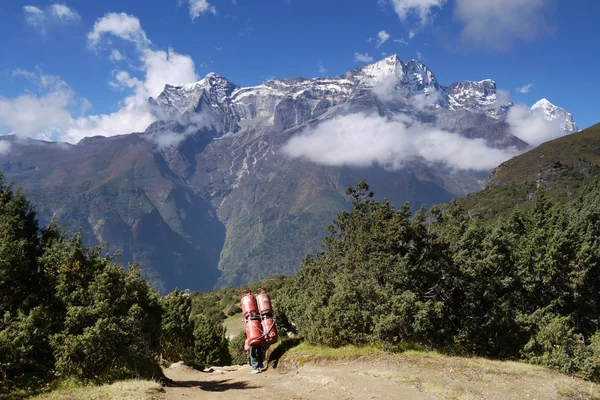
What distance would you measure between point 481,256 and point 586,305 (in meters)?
14.2

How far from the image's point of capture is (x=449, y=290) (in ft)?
102

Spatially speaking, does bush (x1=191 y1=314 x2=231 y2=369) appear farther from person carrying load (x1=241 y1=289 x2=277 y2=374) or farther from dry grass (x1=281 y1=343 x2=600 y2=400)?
dry grass (x1=281 y1=343 x2=600 y2=400)

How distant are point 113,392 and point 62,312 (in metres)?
5.78

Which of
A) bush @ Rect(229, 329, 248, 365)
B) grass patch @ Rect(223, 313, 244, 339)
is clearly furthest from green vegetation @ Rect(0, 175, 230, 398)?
grass patch @ Rect(223, 313, 244, 339)

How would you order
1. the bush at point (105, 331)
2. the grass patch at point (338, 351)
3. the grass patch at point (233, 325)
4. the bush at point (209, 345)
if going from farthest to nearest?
the grass patch at point (233, 325) < the bush at point (209, 345) < the grass patch at point (338, 351) < the bush at point (105, 331)

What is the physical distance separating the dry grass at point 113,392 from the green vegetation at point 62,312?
451mm

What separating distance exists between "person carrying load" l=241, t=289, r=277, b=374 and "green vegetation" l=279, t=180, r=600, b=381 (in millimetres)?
3075

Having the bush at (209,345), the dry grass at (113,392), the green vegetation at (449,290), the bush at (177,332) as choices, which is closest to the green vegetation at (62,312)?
the dry grass at (113,392)

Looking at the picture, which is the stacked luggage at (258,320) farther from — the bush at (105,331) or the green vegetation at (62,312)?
the bush at (105,331)

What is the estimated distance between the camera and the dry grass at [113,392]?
1483 centimetres

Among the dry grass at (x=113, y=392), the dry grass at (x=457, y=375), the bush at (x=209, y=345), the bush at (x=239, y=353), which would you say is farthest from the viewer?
the bush at (x=239, y=353)

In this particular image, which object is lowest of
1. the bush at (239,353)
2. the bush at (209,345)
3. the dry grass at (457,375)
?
the bush at (239,353)

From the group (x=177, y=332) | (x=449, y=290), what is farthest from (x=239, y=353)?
(x=449, y=290)

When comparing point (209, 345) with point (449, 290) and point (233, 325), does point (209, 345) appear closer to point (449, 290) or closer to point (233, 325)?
point (233, 325)
